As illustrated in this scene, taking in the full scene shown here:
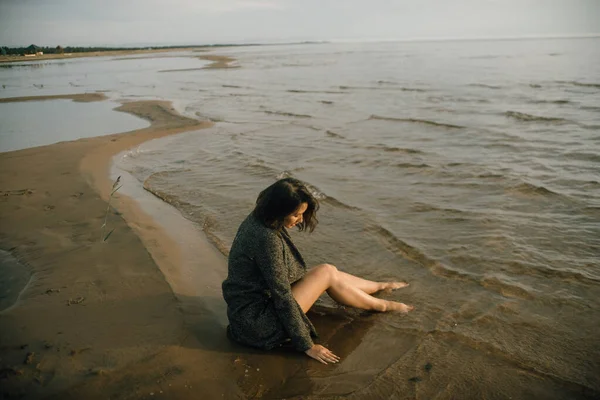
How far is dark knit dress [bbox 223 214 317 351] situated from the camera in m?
3.12

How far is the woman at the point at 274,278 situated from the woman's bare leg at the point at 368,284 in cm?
23

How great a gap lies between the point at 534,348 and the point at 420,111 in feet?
39.1

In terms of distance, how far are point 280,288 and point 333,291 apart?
764 millimetres

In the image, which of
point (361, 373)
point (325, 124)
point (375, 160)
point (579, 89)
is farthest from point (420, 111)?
point (361, 373)

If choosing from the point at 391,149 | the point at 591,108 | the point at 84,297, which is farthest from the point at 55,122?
the point at 591,108

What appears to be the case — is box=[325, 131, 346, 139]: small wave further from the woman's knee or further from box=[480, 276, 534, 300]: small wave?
the woman's knee

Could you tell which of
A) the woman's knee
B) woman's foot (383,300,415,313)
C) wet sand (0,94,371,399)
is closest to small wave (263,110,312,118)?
wet sand (0,94,371,399)

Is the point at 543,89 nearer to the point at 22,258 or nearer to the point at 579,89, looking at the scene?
the point at 579,89

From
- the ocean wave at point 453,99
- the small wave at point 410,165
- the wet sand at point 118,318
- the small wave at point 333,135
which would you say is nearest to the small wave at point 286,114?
the small wave at point 333,135

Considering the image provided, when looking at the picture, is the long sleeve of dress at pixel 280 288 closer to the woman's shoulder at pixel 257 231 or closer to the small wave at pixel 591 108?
the woman's shoulder at pixel 257 231

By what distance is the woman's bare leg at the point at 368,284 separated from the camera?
12.6 feet

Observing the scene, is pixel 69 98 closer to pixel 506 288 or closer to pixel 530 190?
pixel 530 190

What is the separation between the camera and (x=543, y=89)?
1744 cm

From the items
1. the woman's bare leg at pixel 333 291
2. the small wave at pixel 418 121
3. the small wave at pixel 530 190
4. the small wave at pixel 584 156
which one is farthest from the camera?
the small wave at pixel 418 121
